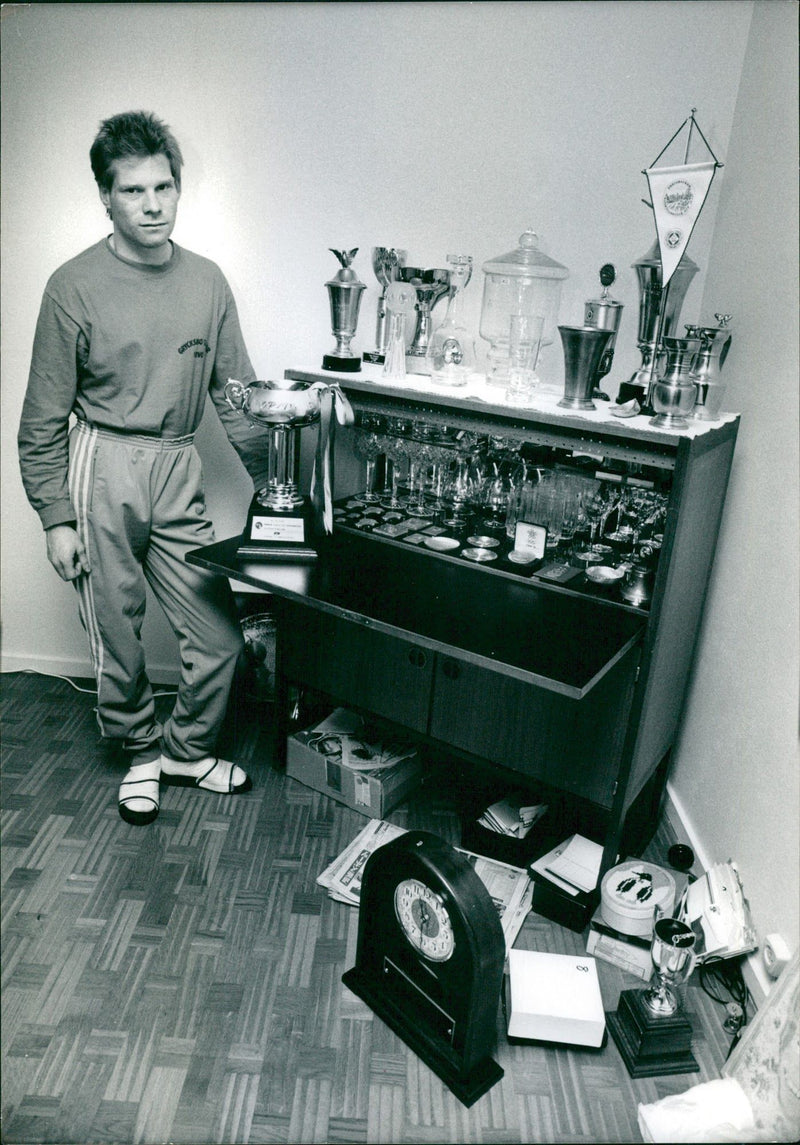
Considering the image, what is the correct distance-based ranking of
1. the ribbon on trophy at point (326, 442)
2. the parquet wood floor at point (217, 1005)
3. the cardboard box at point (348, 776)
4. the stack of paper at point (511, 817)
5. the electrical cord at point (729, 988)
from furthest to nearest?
the cardboard box at point (348, 776) < the stack of paper at point (511, 817) < the ribbon on trophy at point (326, 442) < the electrical cord at point (729, 988) < the parquet wood floor at point (217, 1005)

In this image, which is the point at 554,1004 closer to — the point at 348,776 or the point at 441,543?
the point at 348,776

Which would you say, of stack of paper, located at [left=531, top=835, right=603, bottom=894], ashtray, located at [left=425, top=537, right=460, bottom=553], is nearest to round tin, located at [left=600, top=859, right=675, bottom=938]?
stack of paper, located at [left=531, top=835, right=603, bottom=894]

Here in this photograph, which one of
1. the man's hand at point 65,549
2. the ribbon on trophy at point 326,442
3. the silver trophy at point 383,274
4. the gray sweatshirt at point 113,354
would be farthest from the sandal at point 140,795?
the silver trophy at point 383,274

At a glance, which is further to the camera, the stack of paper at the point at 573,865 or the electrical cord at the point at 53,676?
the electrical cord at the point at 53,676

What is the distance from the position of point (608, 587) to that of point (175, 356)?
1.33m

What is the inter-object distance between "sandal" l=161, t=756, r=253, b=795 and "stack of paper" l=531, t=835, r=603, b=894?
947 millimetres

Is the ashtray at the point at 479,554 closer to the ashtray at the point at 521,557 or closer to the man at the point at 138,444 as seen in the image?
the ashtray at the point at 521,557

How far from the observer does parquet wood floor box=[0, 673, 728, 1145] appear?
1.65 metres

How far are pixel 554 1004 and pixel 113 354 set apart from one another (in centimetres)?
192

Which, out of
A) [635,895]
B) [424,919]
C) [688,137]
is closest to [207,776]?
[424,919]

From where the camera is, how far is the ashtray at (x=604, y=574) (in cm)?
222

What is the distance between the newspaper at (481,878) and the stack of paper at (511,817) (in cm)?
9

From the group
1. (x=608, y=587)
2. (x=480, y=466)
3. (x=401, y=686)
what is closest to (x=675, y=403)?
(x=608, y=587)

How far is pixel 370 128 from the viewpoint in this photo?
253 centimetres
